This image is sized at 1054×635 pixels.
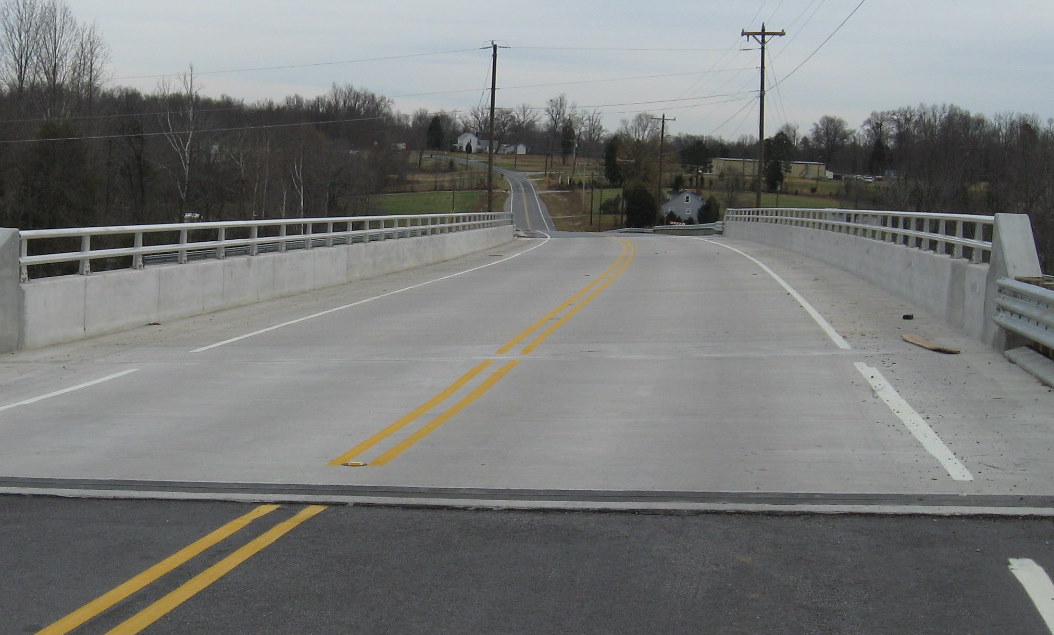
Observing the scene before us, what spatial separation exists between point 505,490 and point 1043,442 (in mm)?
4296

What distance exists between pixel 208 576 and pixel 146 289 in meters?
11.9

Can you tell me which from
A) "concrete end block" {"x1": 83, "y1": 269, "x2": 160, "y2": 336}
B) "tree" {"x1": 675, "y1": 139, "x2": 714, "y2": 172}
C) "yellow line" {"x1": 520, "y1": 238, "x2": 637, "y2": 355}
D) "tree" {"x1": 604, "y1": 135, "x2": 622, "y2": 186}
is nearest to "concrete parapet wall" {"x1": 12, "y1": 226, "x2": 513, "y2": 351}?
"concrete end block" {"x1": 83, "y1": 269, "x2": 160, "y2": 336}

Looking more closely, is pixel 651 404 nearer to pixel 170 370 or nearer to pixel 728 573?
pixel 728 573

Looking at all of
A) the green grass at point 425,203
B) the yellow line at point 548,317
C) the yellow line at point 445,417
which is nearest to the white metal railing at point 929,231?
the yellow line at point 548,317

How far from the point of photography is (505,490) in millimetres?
7238

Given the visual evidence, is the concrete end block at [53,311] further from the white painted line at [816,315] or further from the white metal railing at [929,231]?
A: the white metal railing at [929,231]

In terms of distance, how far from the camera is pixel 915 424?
905 cm

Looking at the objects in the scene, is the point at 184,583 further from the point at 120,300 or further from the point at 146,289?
the point at 146,289

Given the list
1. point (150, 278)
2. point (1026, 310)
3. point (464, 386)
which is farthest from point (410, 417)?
point (150, 278)

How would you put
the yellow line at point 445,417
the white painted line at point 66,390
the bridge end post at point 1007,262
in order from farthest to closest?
the bridge end post at point 1007,262, the white painted line at point 66,390, the yellow line at point 445,417

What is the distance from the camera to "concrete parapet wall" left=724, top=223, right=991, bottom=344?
1389 cm

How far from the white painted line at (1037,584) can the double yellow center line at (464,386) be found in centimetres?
434

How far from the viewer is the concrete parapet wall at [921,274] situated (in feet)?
45.6

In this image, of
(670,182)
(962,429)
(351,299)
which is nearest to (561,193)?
(670,182)
